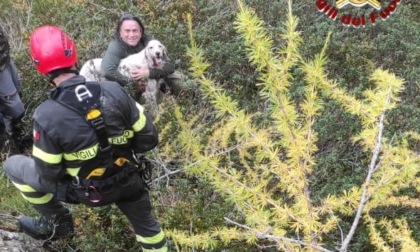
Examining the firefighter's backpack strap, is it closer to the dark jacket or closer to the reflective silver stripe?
the reflective silver stripe

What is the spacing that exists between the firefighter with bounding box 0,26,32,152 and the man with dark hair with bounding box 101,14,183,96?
3.12ft

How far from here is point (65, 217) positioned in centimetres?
381

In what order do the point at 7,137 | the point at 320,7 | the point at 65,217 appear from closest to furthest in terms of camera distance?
the point at 65,217 → the point at 7,137 → the point at 320,7

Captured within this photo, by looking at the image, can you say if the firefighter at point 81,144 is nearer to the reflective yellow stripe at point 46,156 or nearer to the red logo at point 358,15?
the reflective yellow stripe at point 46,156

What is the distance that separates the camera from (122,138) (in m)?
3.10

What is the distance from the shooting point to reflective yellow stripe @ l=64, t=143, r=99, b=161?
2924 millimetres

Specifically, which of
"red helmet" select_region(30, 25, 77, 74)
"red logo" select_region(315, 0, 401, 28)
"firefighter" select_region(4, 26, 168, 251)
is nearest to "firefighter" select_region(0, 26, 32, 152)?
"firefighter" select_region(4, 26, 168, 251)

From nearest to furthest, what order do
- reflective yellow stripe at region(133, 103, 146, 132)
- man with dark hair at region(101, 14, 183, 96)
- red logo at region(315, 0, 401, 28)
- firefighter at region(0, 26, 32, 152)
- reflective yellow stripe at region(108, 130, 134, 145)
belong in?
1. reflective yellow stripe at region(108, 130, 134, 145)
2. reflective yellow stripe at region(133, 103, 146, 132)
3. firefighter at region(0, 26, 32, 152)
4. man with dark hair at region(101, 14, 183, 96)
5. red logo at region(315, 0, 401, 28)

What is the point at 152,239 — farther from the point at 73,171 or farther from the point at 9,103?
the point at 9,103

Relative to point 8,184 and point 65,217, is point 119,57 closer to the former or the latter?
point 8,184

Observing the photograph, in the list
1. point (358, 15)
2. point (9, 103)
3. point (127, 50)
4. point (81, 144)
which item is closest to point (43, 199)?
point (81, 144)

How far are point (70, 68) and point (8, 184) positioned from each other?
2599 mm

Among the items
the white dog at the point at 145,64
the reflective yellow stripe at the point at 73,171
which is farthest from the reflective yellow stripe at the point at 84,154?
the white dog at the point at 145,64

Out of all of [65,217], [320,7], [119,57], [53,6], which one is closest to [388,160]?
[65,217]
